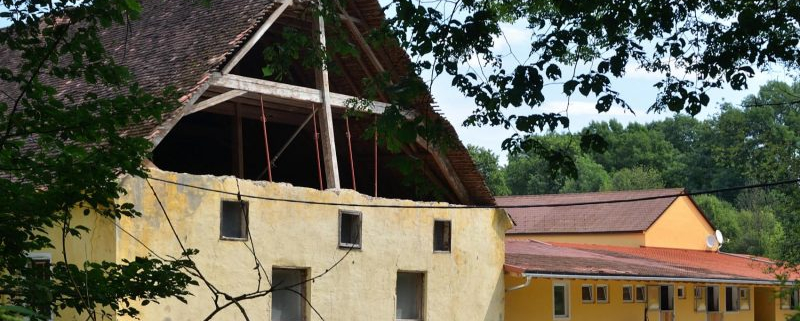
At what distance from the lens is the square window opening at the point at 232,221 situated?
19.9 metres

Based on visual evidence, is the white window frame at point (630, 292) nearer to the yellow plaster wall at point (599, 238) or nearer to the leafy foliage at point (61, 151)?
the yellow plaster wall at point (599, 238)

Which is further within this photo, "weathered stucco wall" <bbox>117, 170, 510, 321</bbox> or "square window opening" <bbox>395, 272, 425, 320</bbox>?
"square window opening" <bbox>395, 272, 425, 320</bbox>

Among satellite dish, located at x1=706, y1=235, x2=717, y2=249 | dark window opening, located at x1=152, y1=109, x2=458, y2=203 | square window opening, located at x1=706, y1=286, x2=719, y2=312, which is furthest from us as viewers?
satellite dish, located at x1=706, y1=235, x2=717, y2=249

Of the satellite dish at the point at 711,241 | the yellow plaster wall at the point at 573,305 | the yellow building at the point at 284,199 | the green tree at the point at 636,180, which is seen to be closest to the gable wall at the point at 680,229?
the satellite dish at the point at 711,241

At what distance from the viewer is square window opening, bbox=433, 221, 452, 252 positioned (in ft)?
78.3

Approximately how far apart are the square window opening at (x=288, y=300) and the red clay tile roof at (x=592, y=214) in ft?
66.5

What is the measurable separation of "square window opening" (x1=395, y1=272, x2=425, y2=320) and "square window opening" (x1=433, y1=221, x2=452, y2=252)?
2.54 feet

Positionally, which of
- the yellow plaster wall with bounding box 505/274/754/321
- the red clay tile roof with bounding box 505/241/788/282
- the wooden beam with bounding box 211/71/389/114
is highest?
the wooden beam with bounding box 211/71/389/114

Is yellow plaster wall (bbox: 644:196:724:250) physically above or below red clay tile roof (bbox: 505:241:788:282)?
above

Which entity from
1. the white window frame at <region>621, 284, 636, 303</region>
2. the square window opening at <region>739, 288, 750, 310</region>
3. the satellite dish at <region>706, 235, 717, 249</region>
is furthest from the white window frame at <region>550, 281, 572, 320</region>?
the satellite dish at <region>706, 235, 717, 249</region>

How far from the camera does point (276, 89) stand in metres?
20.9

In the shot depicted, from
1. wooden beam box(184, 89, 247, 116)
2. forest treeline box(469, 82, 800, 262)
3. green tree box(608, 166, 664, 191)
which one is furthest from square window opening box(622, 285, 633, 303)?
green tree box(608, 166, 664, 191)

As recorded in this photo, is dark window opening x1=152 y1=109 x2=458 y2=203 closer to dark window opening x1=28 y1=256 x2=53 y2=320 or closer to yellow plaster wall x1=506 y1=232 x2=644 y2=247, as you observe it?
dark window opening x1=28 y1=256 x2=53 y2=320

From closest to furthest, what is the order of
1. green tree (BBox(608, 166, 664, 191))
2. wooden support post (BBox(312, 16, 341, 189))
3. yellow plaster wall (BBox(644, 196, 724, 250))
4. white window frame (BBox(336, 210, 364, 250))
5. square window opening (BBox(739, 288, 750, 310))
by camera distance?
wooden support post (BBox(312, 16, 341, 189)) < white window frame (BBox(336, 210, 364, 250)) < square window opening (BBox(739, 288, 750, 310)) < yellow plaster wall (BBox(644, 196, 724, 250)) < green tree (BBox(608, 166, 664, 191))
